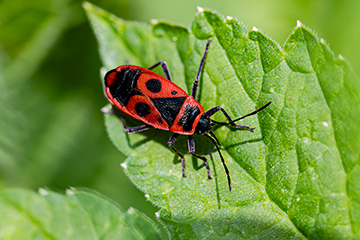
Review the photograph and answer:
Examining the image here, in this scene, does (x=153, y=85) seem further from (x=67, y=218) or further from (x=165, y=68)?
(x=67, y=218)

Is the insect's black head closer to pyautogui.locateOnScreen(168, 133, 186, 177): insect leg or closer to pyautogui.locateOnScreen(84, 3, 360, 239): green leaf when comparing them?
pyautogui.locateOnScreen(84, 3, 360, 239): green leaf

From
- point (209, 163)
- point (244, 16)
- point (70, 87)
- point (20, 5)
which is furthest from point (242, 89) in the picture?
point (20, 5)

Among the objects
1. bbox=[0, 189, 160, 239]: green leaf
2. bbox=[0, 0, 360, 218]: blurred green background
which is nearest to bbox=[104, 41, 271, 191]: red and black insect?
bbox=[0, 189, 160, 239]: green leaf

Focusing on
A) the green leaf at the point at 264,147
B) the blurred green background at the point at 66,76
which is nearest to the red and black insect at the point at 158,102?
the green leaf at the point at 264,147

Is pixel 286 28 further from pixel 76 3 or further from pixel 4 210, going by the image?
pixel 4 210

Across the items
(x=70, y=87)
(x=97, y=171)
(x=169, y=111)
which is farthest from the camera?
(x=70, y=87)

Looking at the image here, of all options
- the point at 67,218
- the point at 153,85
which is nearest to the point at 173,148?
the point at 153,85

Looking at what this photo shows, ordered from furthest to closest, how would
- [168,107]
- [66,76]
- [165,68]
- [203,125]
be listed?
1. [66,76]
2. [168,107]
3. [165,68]
4. [203,125]
